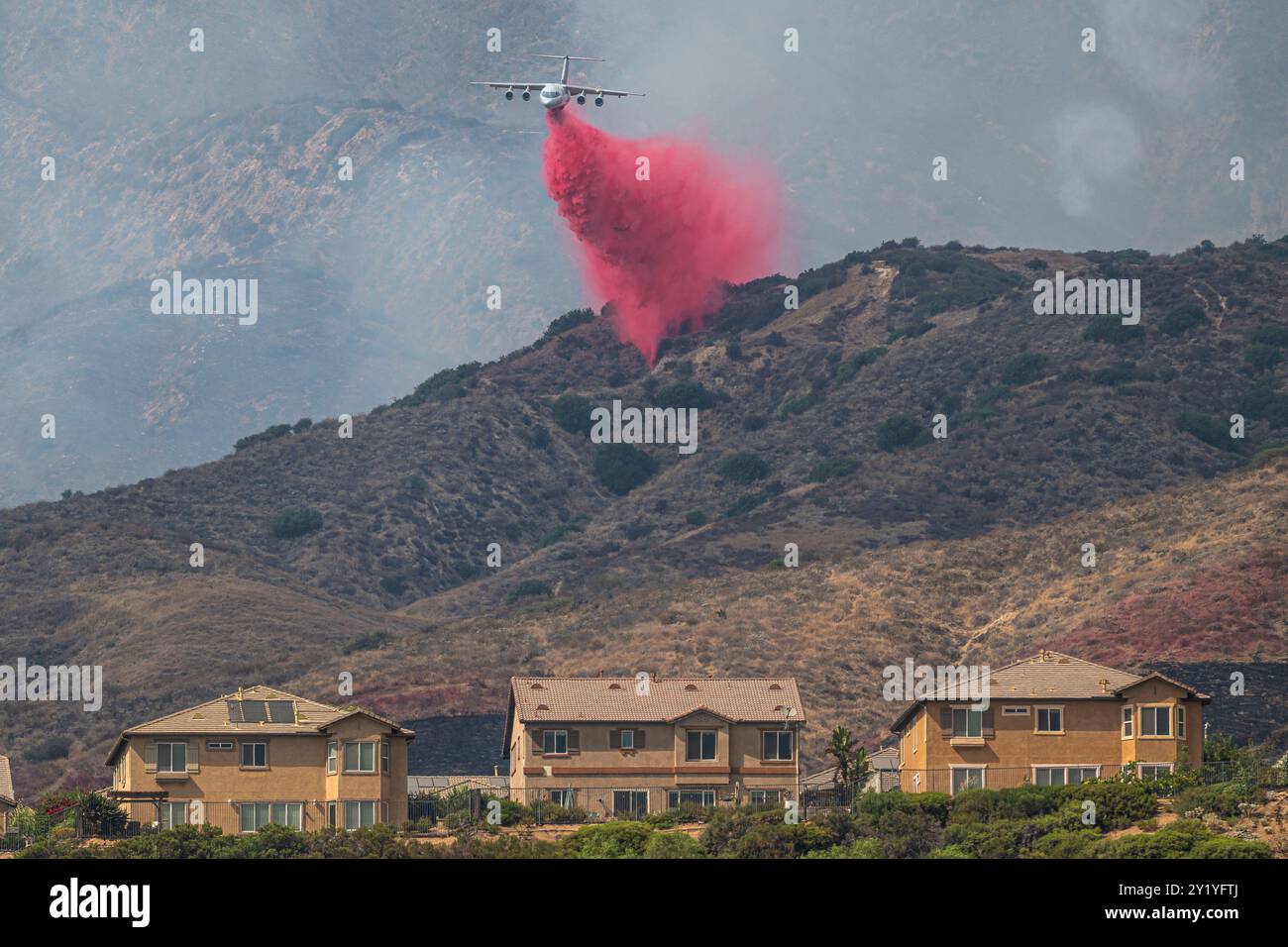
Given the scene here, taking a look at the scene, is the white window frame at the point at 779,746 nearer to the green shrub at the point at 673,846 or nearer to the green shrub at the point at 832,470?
the green shrub at the point at 673,846

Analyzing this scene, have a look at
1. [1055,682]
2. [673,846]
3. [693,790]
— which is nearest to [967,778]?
[1055,682]

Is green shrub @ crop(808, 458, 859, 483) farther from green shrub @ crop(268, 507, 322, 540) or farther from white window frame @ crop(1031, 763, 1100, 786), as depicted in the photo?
white window frame @ crop(1031, 763, 1100, 786)

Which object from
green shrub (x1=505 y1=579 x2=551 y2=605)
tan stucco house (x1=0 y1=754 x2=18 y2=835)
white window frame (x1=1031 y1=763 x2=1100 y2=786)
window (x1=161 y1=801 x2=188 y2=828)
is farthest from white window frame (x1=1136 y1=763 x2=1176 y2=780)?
green shrub (x1=505 y1=579 x2=551 y2=605)

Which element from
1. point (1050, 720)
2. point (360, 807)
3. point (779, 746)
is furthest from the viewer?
point (779, 746)

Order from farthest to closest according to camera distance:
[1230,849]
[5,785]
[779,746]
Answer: [5,785]
[779,746]
[1230,849]

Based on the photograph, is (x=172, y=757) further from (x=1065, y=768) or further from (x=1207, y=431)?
(x=1207, y=431)
